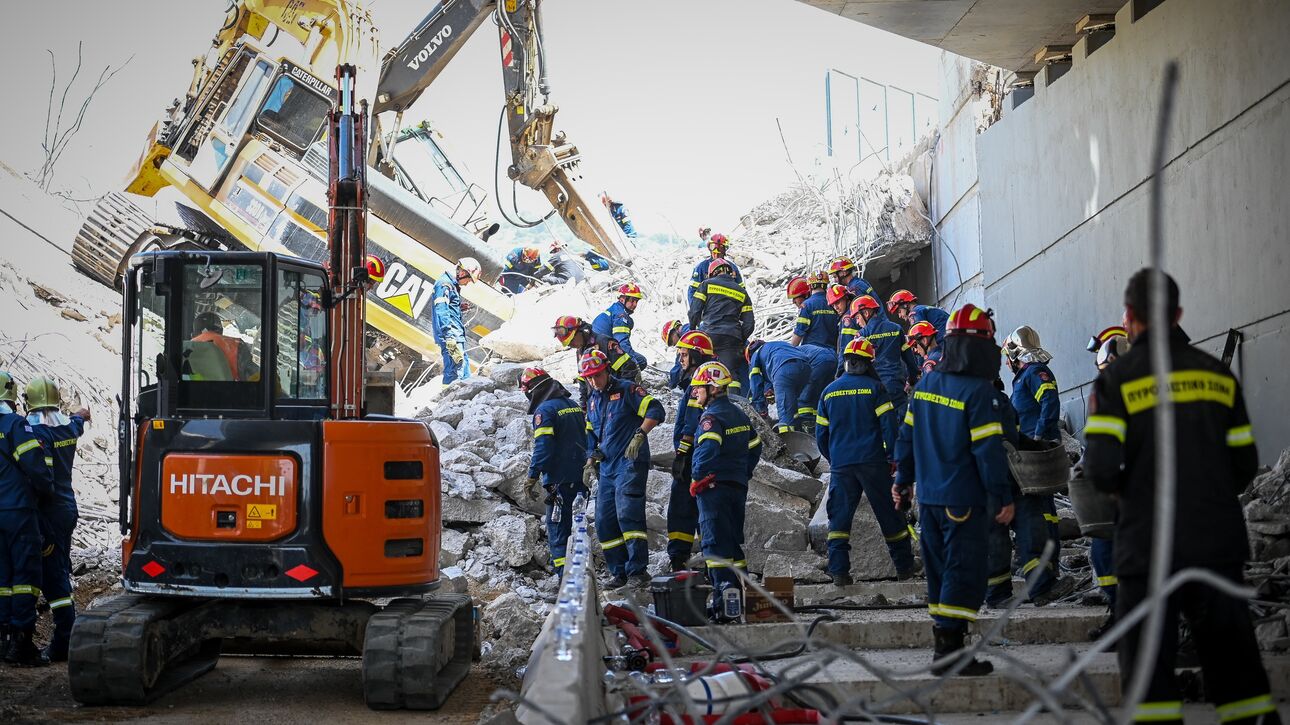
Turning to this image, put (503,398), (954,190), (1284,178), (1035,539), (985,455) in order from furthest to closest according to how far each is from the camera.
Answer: (954,190) → (503,398) → (1035,539) → (1284,178) → (985,455)

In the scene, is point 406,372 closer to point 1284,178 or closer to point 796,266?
point 796,266

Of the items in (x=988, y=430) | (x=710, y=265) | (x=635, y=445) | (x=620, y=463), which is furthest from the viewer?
(x=710, y=265)

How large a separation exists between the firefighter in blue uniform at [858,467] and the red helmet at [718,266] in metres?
3.62

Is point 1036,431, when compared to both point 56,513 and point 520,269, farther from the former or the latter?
point 520,269

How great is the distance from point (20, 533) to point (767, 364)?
6.61 metres

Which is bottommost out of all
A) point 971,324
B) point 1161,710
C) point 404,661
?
point 404,661

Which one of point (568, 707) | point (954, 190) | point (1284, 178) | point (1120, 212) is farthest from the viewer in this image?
point (954, 190)

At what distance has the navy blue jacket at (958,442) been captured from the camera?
6070 mm

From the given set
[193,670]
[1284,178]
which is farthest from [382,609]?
[1284,178]

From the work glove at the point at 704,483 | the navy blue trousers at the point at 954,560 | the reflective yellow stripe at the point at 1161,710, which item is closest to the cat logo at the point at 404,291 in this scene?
the work glove at the point at 704,483

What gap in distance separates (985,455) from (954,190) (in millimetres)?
10357

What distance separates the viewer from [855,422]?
8852 millimetres

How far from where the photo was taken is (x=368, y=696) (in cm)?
638

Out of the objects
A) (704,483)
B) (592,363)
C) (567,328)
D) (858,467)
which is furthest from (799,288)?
(704,483)
